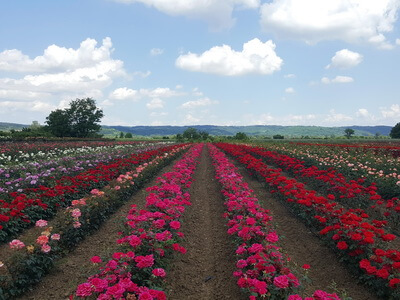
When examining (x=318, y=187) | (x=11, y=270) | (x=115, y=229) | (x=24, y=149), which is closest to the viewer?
(x=11, y=270)

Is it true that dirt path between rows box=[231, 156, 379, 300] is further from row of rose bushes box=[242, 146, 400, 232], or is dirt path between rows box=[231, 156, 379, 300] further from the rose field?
row of rose bushes box=[242, 146, 400, 232]

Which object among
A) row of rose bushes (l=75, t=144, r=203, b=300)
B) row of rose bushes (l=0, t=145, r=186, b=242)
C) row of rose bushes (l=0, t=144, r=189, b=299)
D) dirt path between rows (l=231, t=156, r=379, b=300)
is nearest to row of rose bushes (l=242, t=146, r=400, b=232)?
dirt path between rows (l=231, t=156, r=379, b=300)

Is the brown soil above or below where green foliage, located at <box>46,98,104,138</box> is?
below

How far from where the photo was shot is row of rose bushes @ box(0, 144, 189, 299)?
502cm

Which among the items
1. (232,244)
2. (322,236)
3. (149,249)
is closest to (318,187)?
(322,236)

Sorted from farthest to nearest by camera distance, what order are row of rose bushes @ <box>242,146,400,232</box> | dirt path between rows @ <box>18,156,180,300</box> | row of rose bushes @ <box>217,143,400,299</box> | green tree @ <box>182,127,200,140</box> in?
green tree @ <box>182,127,200,140</box> < row of rose bushes @ <box>242,146,400,232</box> < dirt path between rows @ <box>18,156,180,300</box> < row of rose bushes @ <box>217,143,400,299</box>

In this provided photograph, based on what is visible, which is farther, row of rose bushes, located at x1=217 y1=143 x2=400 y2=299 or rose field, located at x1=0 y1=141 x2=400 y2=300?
row of rose bushes, located at x1=217 y1=143 x2=400 y2=299

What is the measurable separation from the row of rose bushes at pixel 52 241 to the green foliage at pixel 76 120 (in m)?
72.2

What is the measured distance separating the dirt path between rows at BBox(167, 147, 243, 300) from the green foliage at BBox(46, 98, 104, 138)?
73.2 meters

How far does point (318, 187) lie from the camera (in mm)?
13312

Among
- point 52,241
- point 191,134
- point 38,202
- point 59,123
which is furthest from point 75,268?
point 59,123

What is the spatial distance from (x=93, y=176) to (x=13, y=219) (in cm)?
402

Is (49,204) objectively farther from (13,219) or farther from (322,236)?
(322,236)

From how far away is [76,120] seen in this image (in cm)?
7850
